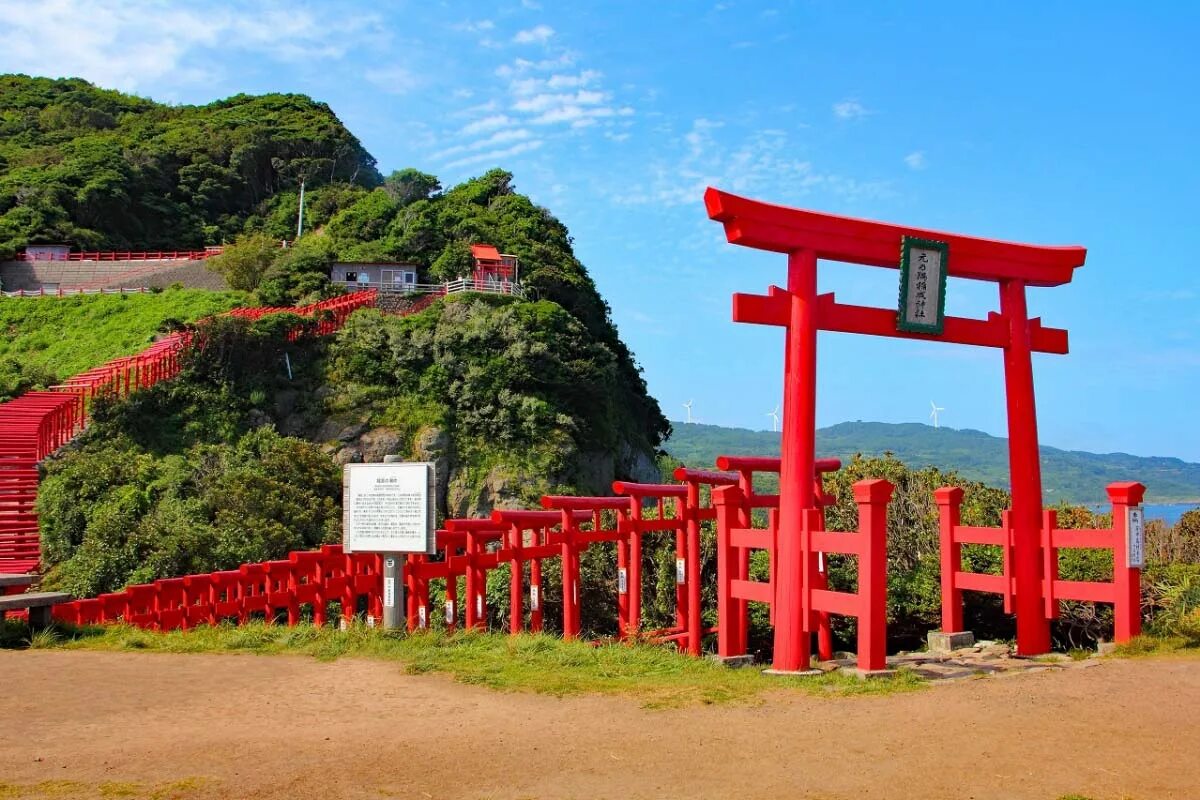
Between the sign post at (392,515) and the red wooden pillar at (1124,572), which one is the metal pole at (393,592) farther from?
the red wooden pillar at (1124,572)

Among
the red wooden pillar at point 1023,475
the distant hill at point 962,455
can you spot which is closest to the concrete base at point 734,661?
the red wooden pillar at point 1023,475

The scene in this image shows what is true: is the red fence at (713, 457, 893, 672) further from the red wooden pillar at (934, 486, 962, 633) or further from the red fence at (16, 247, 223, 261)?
the red fence at (16, 247, 223, 261)

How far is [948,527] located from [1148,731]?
19.8ft

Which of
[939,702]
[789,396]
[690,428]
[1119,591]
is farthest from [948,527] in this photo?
[690,428]

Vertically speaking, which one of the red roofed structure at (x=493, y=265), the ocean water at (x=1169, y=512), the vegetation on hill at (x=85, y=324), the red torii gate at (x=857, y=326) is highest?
the red roofed structure at (x=493, y=265)

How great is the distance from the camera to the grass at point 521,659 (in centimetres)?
938

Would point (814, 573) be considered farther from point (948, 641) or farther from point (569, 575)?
point (569, 575)

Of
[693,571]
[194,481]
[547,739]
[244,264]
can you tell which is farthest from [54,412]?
[547,739]

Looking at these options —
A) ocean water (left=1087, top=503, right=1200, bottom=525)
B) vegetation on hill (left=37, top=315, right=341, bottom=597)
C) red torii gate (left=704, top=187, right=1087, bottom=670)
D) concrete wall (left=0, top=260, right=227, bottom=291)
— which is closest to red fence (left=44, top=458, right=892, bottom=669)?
red torii gate (left=704, top=187, right=1087, bottom=670)

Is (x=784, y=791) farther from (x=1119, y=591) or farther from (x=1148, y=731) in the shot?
(x=1119, y=591)

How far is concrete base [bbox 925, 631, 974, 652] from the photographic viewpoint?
1346cm

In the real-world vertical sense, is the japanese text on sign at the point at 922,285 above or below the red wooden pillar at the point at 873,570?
above

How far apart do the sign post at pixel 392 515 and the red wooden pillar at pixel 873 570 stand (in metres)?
4.85

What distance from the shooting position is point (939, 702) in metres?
A: 8.84
